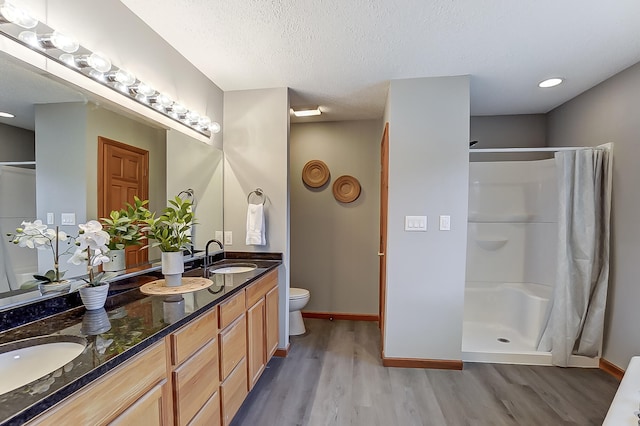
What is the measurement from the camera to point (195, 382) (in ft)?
4.23

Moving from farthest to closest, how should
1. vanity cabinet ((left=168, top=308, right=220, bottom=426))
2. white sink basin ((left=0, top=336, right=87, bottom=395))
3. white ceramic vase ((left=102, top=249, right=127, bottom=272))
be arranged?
white ceramic vase ((left=102, top=249, right=127, bottom=272))
vanity cabinet ((left=168, top=308, right=220, bottom=426))
white sink basin ((left=0, top=336, right=87, bottom=395))

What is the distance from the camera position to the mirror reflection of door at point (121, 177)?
149 cm

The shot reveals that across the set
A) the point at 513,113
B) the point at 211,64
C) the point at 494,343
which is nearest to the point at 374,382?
the point at 494,343

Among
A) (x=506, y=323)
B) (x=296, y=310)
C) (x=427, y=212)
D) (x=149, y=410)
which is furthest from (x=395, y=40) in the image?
(x=506, y=323)

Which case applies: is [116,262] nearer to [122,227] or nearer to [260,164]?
[122,227]

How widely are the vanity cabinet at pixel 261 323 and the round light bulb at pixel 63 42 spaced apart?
146 centimetres

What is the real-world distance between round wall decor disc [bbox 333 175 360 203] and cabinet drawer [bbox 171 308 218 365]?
226 cm

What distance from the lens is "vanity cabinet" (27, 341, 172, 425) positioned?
737 millimetres

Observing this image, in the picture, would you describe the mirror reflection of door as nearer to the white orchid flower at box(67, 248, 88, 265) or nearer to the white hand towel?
the white orchid flower at box(67, 248, 88, 265)

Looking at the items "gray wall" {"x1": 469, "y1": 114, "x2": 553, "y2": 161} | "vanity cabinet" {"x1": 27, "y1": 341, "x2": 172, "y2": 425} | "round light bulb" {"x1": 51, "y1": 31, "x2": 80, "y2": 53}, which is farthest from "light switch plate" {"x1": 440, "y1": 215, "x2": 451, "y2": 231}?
"round light bulb" {"x1": 51, "y1": 31, "x2": 80, "y2": 53}

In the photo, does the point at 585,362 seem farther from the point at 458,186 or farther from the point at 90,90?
the point at 90,90

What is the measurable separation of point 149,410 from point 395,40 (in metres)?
2.26

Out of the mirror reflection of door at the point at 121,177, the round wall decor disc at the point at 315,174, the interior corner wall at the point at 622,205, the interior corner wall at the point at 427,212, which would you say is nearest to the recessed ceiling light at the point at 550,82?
the interior corner wall at the point at 622,205

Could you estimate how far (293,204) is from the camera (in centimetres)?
360
